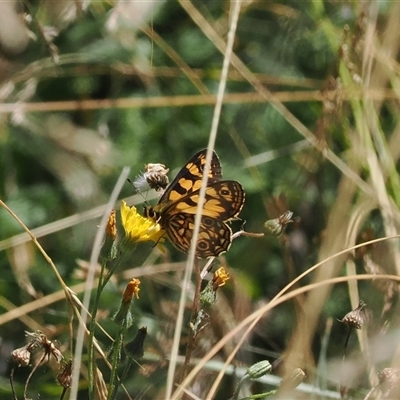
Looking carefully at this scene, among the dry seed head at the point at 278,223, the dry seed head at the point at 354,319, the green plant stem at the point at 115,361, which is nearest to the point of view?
the green plant stem at the point at 115,361

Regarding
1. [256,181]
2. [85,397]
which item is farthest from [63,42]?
[85,397]

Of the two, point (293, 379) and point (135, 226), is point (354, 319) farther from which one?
point (135, 226)

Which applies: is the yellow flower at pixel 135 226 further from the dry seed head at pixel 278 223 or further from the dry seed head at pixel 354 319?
the dry seed head at pixel 354 319

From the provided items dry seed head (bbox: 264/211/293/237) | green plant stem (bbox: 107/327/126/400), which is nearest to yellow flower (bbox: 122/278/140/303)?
green plant stem (bbox: 107/327/126/400)

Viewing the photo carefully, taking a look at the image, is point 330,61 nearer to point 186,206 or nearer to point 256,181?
point 256,181

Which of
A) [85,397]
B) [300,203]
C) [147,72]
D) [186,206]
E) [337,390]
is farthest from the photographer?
[147,72]

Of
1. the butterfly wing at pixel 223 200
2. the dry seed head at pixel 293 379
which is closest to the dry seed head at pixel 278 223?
the butterfly wing at pixel 223 200

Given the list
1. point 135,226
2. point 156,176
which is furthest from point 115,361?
point 156,176
